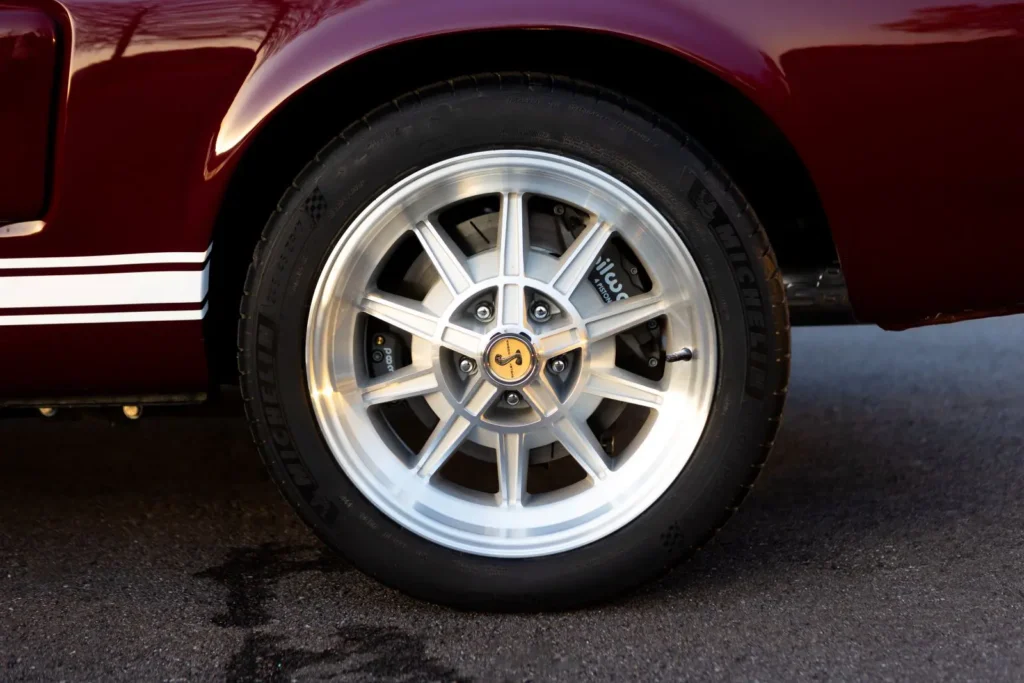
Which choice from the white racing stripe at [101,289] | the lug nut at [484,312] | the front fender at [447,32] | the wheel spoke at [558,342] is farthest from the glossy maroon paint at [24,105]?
the wheel spoke at [558,342]

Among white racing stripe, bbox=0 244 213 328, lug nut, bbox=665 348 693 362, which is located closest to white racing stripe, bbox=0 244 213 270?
white racing stripe, bbox=0 244 213 328

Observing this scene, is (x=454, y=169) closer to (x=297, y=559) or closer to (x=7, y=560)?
(x=297, y=559)

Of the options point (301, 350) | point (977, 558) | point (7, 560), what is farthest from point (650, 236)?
point (7, 560)

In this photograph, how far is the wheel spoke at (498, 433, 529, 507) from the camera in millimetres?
1801

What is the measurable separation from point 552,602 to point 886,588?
62 cm

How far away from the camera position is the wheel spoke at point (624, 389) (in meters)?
1.78

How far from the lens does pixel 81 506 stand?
91.7 inches

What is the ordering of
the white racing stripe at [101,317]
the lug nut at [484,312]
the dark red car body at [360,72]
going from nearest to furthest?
the dark red car body at [360,72], the white racing stripe at [101,317], the lug nut at [484,312]

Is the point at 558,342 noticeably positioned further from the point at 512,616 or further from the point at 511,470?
the point at 512,616

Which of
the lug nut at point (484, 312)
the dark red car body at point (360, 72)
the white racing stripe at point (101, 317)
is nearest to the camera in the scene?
the dark red car body at point (360, 72)

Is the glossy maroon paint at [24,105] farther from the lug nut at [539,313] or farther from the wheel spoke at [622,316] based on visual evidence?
the wheel spoke at [622,316]

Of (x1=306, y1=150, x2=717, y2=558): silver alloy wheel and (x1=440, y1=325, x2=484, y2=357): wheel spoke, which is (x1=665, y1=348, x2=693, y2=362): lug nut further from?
(x1=440, y1=325, x2=484, y2=357): wheel spoke

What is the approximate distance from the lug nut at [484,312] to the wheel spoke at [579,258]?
122 mm

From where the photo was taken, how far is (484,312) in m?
1.77
